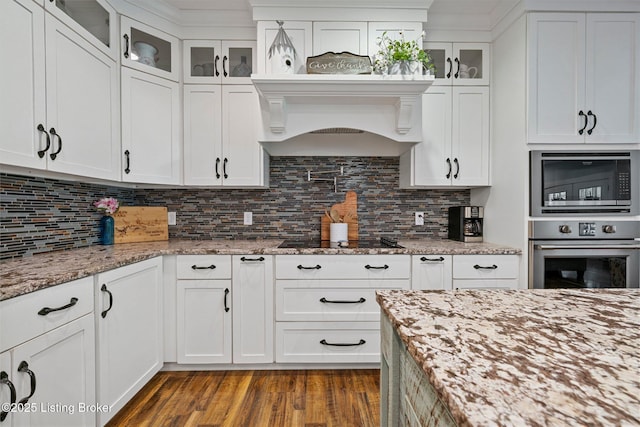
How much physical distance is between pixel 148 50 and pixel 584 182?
311 cm

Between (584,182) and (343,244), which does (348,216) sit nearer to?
(343,244)

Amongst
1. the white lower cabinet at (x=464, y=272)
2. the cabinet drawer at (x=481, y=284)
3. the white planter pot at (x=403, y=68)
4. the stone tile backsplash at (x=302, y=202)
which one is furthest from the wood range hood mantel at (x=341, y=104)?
the cabinet drawer at (x=481, y=284)

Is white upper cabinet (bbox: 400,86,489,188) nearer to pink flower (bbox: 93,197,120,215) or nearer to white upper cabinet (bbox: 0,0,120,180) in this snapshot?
white upper cabinet (bbox: 0,0,120,180)

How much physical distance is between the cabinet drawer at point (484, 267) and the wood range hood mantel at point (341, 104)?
0.93m

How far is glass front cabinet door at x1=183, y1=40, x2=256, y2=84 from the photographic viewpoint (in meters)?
2.46

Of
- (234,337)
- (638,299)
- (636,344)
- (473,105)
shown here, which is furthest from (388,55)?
(234,337)

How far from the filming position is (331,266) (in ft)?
7.22

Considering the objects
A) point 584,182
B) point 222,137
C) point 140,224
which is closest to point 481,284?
point 584,182

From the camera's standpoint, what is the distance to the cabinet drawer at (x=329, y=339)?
7.25 ft

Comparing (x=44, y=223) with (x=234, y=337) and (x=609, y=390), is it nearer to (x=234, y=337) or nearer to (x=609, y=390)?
(x=234, y=337)

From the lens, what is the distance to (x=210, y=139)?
2.49 meters

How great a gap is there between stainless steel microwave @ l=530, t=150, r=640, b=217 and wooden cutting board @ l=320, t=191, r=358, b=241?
1.28 m

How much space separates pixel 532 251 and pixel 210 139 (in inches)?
95.1

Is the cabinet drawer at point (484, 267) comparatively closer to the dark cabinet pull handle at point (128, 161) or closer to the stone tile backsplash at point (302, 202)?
the stone tile backsplash at point (302, 202)
